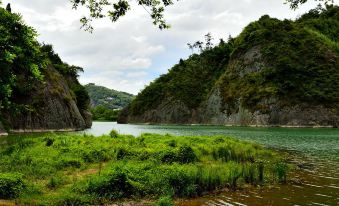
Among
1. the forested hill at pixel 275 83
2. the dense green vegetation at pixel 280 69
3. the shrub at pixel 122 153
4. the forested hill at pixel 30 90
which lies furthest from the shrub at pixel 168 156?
the dense green vegetation at pixel 280 69

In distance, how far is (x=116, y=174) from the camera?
17.4m

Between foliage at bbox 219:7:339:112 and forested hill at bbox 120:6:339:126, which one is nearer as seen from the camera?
forested hill at bbox 120:6:339:126

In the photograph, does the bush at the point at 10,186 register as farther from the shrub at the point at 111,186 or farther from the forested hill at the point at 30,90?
the forested hill at the point at 30,90

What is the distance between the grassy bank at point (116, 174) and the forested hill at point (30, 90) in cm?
1128

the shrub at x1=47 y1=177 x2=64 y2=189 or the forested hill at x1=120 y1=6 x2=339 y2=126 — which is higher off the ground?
the forested hill at x1=120 y1=6 x2=339 y2=126

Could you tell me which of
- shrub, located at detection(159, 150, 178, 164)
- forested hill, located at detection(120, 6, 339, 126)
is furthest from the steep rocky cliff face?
forested hill, located at detection(120, 6, 339, 126)

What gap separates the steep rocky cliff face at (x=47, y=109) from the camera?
77750 millimetres

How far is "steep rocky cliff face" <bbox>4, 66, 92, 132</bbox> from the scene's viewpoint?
255 feet

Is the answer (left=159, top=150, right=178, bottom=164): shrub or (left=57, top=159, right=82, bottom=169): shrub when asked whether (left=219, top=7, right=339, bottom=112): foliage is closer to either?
(left=159, top=150, right=178, bottom=164): shrub

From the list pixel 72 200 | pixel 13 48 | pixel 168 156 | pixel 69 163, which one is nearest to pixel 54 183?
pixel 72 200

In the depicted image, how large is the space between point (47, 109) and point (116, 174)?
73.2 m

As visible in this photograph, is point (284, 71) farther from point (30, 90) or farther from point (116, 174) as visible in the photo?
point (116, 174)

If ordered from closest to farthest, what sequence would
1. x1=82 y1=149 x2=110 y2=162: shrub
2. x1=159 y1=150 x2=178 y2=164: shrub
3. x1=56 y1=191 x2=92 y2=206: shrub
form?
x1=56 y1=191 x2=92 y2=206: shrub, x1=159 y1=150 x2=178 y2=164: shrub, x1=82 y1=149 x2=110 y2=162: shrub

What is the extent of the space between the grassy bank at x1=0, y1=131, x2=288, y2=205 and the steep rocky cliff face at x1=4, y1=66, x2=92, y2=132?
50984 mm
